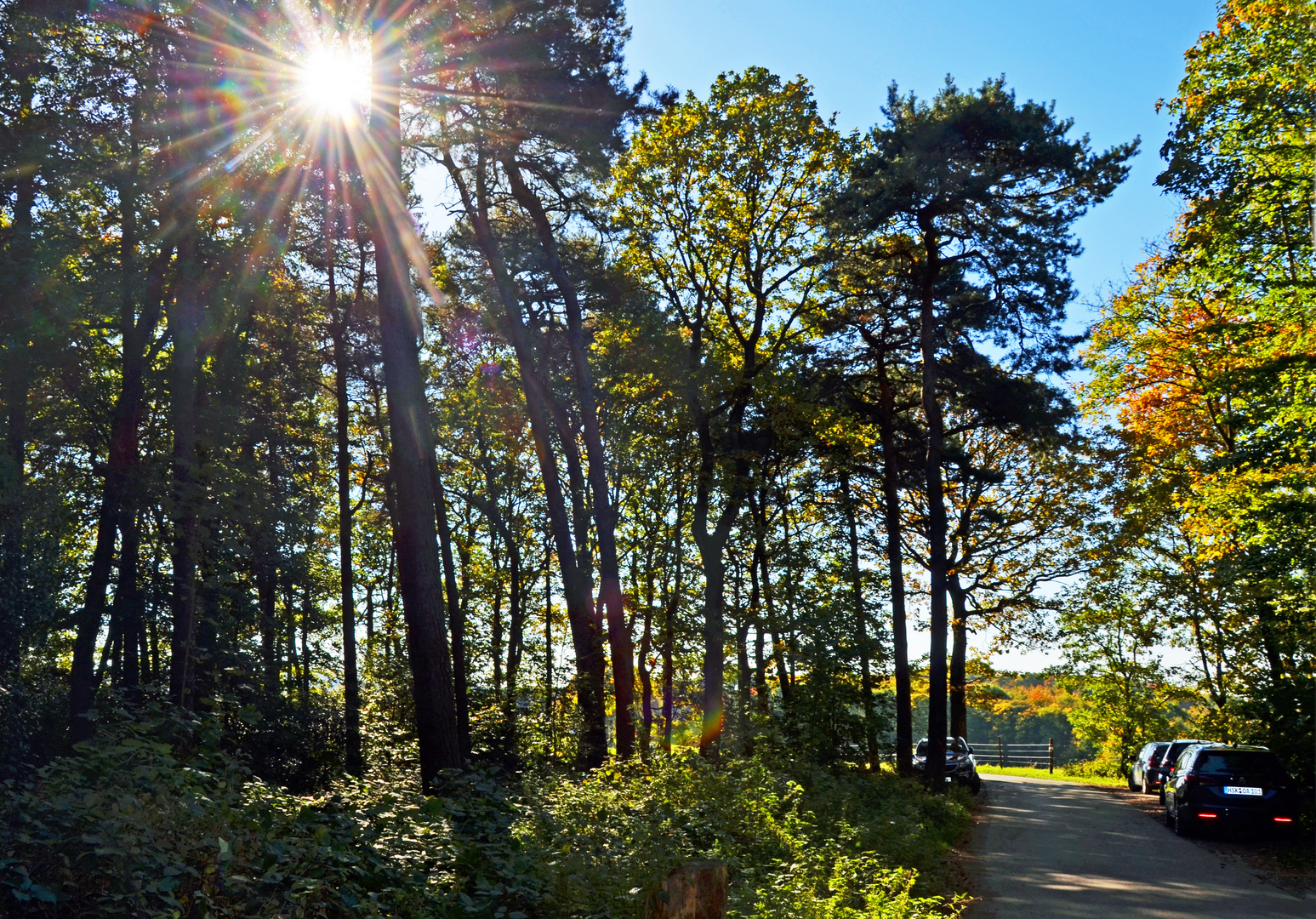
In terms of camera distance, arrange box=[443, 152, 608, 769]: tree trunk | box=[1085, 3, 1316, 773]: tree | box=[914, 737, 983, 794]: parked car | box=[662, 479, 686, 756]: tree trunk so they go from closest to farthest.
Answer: box=[1085, 3, 1316, 773]: tree < box=[443, 152, 608, 769]: tree trunk < box=[662, 479, 686, 756]: tree trunk < box=[914, 737, 983, 794]: parked car

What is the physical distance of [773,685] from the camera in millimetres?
24688

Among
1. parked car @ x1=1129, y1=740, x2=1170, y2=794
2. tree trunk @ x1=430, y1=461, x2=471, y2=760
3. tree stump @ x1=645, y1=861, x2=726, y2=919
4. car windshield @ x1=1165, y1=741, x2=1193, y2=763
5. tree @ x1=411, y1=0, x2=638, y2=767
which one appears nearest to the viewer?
tree stump @ x1=645, y1=861, x2=726, y2=919

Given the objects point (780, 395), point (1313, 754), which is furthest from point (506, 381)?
point (1313, 754)

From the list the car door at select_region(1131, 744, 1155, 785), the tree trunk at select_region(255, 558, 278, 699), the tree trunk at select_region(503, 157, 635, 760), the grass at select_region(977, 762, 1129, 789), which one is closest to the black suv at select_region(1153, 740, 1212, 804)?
the car door at select_region(1131, 744, 1155, 785)

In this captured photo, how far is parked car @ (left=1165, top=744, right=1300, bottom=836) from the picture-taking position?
15.6 meters

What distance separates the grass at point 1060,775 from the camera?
34603mm

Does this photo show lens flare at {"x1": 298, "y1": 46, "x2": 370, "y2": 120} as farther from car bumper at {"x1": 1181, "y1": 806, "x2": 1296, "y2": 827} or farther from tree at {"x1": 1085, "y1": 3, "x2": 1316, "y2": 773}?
car bumper at {"x1": 1181, "y1": 806, "x2": 1296, "y2": 827}

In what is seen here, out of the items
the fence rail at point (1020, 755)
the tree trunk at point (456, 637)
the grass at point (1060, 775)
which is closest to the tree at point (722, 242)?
the tree trunk at point (456, 637)

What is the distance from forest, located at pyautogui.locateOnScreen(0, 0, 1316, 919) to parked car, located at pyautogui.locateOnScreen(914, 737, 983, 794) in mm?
2138

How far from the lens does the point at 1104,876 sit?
1216 centimetres

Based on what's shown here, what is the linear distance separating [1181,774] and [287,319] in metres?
20.4

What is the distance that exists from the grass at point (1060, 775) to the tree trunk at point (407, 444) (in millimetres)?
27827

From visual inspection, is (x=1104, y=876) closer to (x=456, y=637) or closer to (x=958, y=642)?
(x=456, y=637)

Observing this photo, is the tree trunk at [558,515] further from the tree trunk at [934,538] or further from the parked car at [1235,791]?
the parked car at [1235,791]
